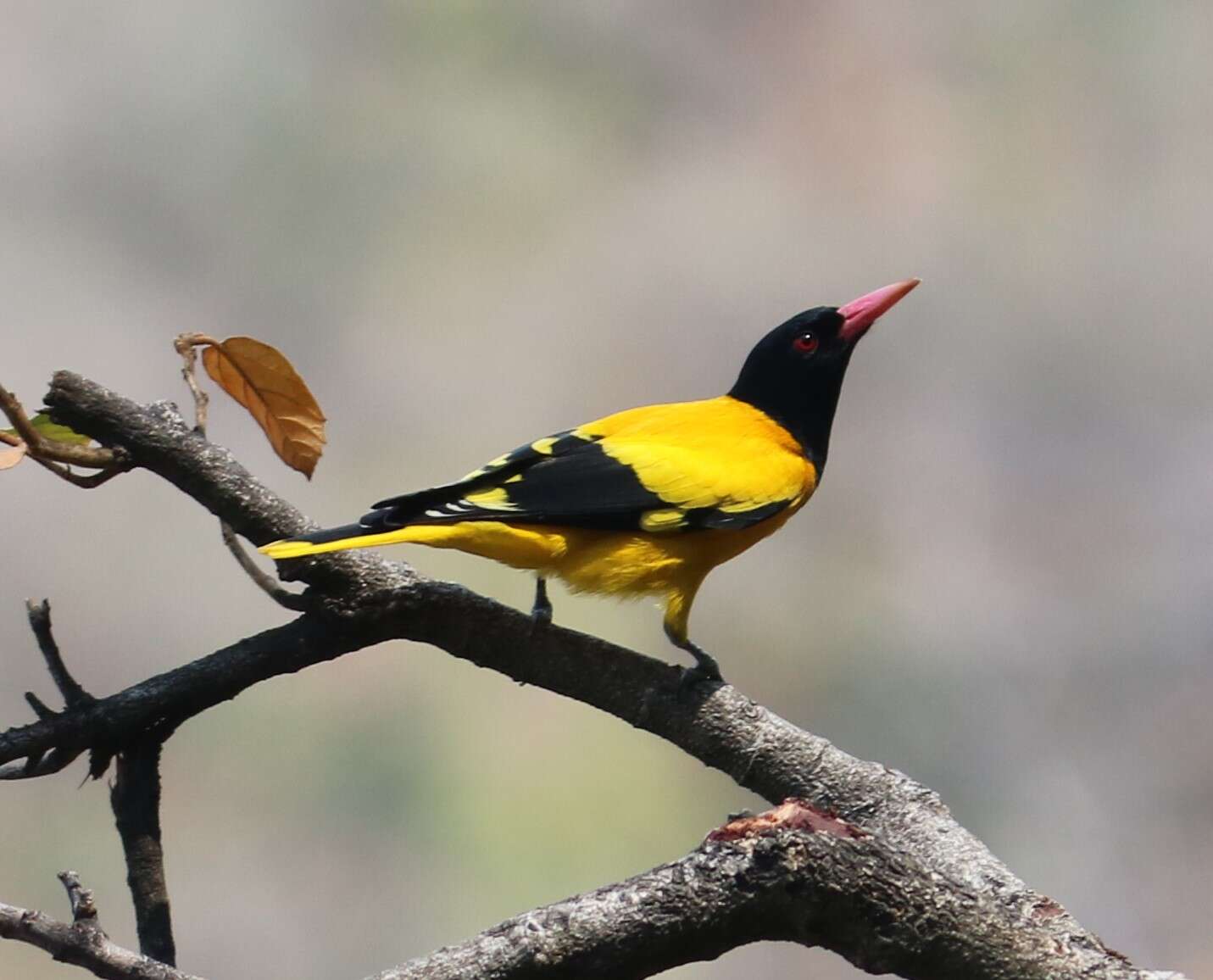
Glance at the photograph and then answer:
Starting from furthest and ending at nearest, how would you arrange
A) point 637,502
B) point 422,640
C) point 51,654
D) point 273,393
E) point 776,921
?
1. point 637,502
2. point 273,393
3. point 422,640
4. point 51,654
5. point 776,921

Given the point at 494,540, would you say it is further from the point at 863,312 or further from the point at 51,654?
the point at 863,312

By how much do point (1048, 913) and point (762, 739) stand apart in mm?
365

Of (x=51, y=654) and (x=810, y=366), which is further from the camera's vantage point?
(x=810, y=366)

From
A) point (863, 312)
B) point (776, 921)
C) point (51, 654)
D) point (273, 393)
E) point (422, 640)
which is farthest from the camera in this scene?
point (863, 312)

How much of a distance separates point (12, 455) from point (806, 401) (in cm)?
115

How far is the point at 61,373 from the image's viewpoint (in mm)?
1311

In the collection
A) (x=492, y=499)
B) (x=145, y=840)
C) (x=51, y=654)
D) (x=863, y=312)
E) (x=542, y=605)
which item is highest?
(x=863, y=312)

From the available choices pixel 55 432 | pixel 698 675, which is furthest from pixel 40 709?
pixel 698 675

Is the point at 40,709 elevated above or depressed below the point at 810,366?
below

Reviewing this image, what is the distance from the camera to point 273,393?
5.01ft

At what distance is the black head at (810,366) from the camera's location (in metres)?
2.00

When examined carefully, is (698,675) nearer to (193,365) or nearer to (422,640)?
(422,640)

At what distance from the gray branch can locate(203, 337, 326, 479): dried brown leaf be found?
0.50 feet

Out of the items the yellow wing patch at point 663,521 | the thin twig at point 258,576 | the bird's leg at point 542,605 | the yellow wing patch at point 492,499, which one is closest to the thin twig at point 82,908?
the thin twig at point 258,576
